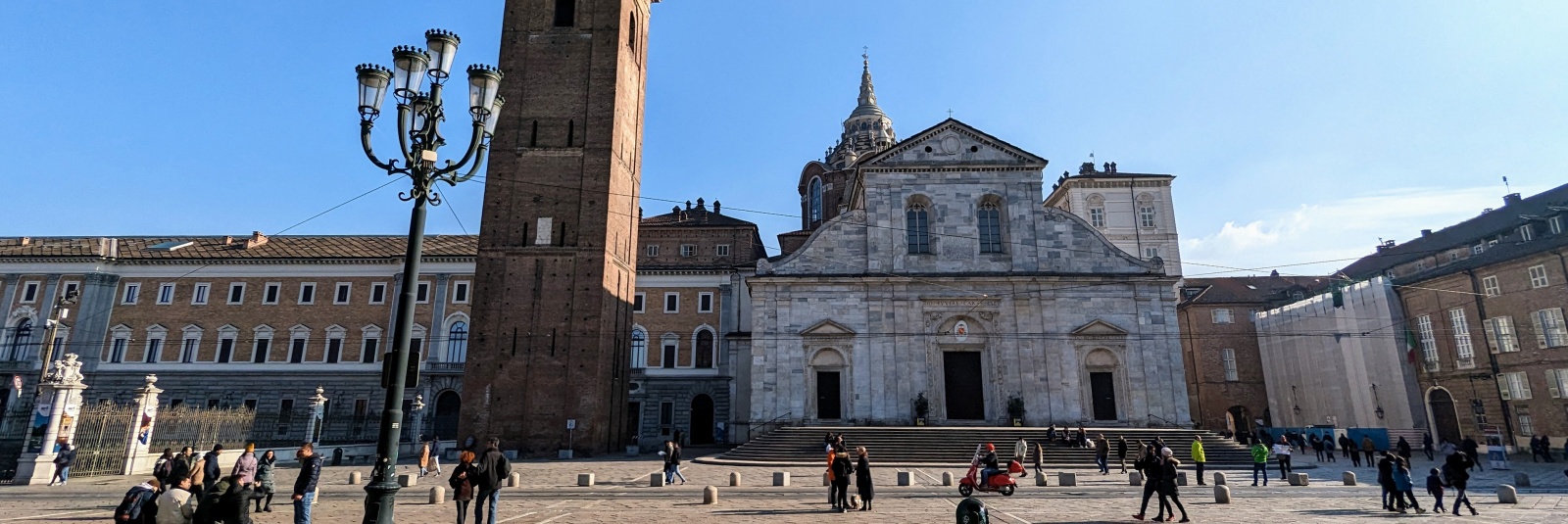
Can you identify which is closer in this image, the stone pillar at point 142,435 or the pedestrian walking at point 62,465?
the pedestrian walking at point 62,465

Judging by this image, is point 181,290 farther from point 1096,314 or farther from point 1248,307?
point 1248,307

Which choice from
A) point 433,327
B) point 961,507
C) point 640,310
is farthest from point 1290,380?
point 433,327

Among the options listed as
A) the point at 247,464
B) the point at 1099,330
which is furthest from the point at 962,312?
the point at 247,464

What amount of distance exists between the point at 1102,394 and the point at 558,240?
2153 cm

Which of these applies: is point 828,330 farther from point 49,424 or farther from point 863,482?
point 49,424

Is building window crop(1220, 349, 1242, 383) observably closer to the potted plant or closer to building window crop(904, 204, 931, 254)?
the potted plant

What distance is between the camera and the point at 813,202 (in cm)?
5738

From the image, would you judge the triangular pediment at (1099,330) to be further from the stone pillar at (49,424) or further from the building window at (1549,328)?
the stone pillar at (49,424)

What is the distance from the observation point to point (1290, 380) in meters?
39.8

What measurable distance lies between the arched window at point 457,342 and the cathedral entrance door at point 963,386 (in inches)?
921

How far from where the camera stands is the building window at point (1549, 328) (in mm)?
26969

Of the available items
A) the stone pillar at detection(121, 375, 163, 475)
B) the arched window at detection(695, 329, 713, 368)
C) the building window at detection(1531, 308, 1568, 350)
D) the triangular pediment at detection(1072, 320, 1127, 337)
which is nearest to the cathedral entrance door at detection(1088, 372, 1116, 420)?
the triangular pediment at detection(1072, 320, 1127, 337)

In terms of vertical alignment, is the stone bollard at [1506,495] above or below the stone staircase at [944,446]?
below

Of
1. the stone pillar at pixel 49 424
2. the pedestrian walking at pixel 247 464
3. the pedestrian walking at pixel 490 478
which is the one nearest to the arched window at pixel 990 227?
the pedestrian walking at pixel 490 478
